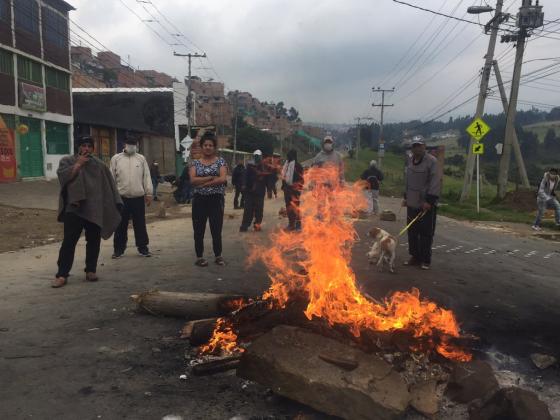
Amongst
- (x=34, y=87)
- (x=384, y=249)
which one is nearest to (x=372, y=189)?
(x=384, y=249)

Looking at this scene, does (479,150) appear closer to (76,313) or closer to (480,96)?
(480,96)

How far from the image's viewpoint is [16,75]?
22891 mm

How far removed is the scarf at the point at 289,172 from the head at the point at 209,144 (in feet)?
12.9

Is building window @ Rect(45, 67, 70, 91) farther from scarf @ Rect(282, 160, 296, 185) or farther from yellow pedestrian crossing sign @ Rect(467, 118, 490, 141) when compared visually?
yellow pedestrian crossing sign @ Rect(467, 118, 490, 141)

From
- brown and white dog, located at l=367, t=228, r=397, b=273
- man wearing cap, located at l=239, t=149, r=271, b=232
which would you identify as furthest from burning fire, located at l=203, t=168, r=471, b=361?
man wearing cap, located at l=239, t=149, r=271, b=232

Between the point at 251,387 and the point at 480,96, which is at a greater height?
the point at 480,96

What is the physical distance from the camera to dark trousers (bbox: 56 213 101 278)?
5609 millimetres

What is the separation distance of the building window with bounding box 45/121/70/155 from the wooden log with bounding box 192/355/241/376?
26018 mm

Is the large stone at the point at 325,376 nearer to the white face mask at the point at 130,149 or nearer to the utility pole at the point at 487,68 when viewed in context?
the white face mask at the point at 130,149

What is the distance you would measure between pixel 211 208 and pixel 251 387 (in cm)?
384

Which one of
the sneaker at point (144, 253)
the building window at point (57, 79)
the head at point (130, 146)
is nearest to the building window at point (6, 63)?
the building window at point (57, 79)

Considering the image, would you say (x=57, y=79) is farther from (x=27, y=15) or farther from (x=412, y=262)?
(x=412, y=262)

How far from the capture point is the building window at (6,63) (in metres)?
21.9

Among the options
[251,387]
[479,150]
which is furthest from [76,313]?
[479,150]
